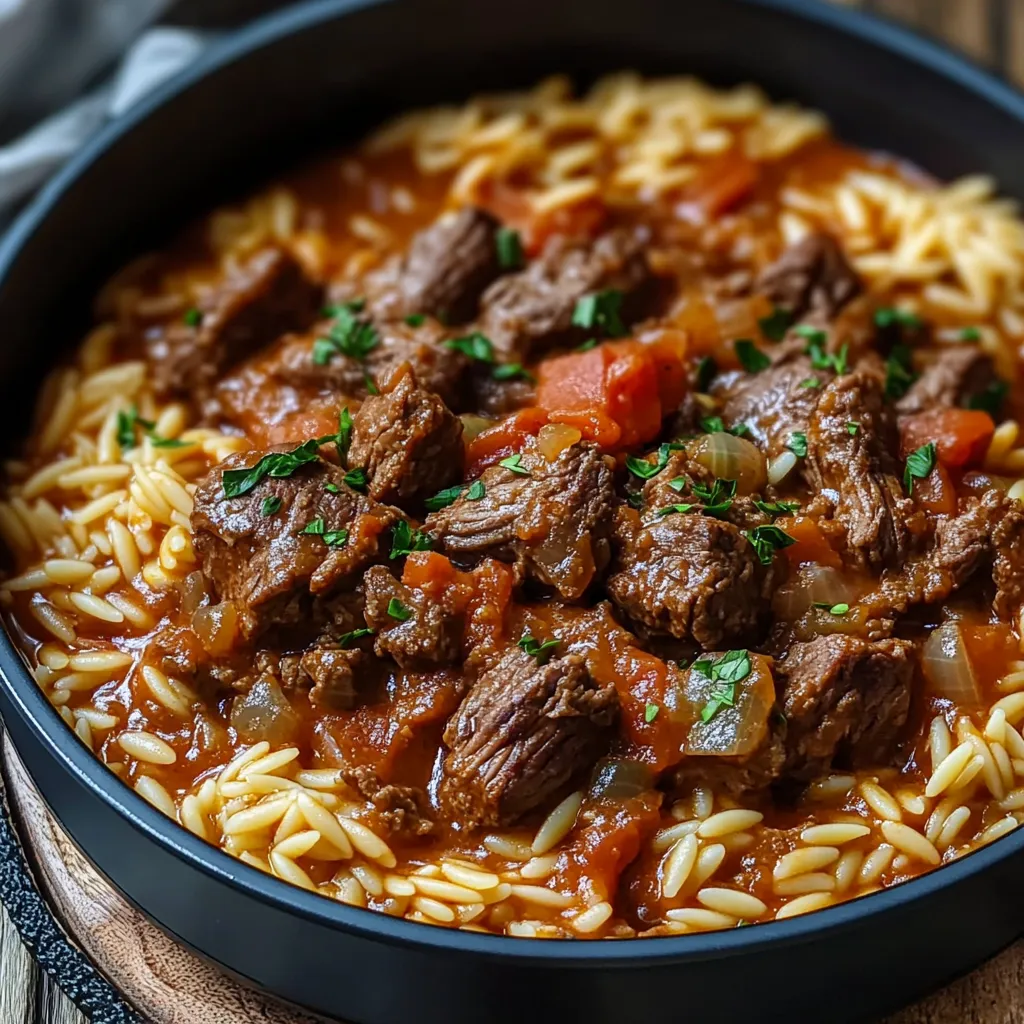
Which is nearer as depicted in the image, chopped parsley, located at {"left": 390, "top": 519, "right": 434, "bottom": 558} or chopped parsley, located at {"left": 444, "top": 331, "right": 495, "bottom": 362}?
chopped parsley, located at {"left": 390, "top": 519, "right": 434, "bottom": 558}

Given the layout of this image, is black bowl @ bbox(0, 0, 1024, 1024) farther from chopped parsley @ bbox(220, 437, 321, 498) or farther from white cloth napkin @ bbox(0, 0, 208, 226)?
chopped parsley @ bbox(220, 437, 321, 498)

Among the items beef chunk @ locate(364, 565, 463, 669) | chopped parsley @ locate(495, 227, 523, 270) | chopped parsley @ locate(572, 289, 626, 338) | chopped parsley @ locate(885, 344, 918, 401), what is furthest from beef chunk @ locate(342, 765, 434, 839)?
chopped parsley @ locate(495, 227, 523, 270)

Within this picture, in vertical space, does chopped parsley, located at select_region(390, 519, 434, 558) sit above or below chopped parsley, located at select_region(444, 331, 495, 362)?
below

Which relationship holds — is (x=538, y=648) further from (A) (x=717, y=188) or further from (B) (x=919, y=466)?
(A) (x=717, y=188)

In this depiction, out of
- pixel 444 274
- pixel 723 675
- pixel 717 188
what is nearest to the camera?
pixel 723 675

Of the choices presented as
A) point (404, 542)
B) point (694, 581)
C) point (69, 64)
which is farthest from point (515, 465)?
point (69, 64)

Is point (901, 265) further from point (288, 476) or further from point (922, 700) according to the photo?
point (288, 476)

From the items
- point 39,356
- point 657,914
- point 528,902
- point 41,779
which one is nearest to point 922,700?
point 657,914
